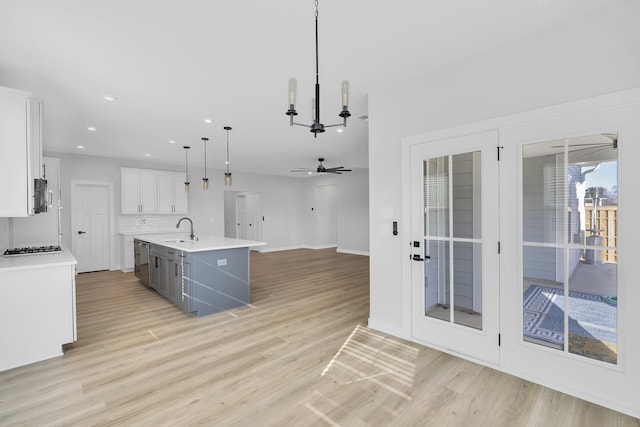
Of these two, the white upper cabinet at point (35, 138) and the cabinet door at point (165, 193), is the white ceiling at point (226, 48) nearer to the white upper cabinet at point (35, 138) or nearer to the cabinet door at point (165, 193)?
the white upper cabinet at point (35, 138)

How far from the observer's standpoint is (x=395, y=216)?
315 cm

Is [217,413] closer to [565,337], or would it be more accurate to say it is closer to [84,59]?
[565,337]

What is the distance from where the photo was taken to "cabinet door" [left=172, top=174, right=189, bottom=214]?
7.66m

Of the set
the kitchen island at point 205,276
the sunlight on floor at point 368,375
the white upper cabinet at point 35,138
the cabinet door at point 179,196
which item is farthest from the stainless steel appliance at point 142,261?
the sunlight on floor at point 368,375

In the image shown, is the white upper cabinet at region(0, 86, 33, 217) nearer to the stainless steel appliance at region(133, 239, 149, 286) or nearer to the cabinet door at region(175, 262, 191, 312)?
the cabinet door at region(175, 262, 191, 312)

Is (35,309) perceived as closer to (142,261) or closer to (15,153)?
(15,153)

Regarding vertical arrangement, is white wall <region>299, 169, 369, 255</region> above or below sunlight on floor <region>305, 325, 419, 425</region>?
above

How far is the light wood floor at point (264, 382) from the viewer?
1.95 metres

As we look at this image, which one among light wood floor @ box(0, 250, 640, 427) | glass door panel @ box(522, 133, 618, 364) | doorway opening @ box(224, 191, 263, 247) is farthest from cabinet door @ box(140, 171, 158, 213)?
glass door panel @ box(522, 133, 618, 364)

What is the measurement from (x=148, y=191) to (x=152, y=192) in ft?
0.30

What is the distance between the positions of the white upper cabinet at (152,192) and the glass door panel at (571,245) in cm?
752

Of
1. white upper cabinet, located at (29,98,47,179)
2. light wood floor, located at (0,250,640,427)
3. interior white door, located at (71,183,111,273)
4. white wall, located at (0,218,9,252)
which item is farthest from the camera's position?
interior white door, located at (71,183,111,273)

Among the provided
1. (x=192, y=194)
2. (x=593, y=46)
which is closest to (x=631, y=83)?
(x=593, y=46)

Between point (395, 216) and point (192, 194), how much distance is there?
6712 millimetres
